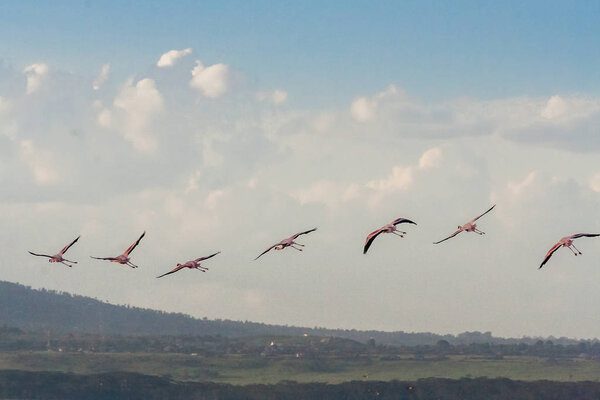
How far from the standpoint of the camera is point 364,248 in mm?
109062

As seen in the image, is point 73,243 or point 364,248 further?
point 73,243

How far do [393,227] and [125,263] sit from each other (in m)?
29.2

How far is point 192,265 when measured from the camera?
119 m

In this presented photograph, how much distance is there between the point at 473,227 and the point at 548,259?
1937 centimetres

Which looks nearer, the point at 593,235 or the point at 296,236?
the point at 593,235

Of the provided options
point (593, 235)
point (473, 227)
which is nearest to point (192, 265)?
point (473, 227)

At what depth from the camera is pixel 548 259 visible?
10438 cm

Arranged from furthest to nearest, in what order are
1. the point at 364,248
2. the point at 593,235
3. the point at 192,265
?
the point at 192,265 → the point at 364,248 → the point at 593,235

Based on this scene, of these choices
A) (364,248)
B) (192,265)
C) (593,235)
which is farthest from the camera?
(192,265)

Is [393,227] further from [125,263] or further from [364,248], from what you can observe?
[125,263]

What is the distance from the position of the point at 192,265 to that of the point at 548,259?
1495 inches

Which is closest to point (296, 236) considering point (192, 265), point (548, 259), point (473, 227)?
point (192, 265)

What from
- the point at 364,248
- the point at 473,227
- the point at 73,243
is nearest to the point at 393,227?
the point at 364,248

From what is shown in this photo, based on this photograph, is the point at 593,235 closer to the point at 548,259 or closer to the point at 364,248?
the point at 548,259
